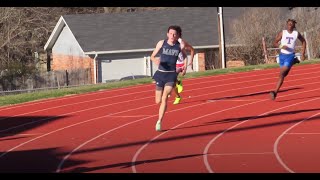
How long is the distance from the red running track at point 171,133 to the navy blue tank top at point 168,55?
3.82ft

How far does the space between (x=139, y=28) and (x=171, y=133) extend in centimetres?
3234

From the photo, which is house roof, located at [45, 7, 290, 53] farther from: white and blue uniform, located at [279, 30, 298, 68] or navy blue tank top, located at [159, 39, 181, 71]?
navy blue tank top, located at [159, 39, 181, 71]

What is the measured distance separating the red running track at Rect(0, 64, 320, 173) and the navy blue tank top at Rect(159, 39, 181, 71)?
1166 mm

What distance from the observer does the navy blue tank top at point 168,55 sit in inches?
447

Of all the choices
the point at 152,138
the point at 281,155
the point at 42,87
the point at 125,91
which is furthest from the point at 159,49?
the point at 42,87

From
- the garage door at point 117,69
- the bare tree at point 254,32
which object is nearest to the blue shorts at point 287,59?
the bare tree at point 254,32

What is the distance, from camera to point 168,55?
11.4 meters

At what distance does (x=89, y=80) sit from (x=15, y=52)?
7565 mm

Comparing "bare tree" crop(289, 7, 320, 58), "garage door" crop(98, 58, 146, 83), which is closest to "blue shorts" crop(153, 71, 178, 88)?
"bare tree" crop(289, 7, 320, 58)

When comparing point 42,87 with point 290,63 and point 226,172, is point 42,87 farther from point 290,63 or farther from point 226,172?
point 226,172

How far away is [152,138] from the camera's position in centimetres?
1118

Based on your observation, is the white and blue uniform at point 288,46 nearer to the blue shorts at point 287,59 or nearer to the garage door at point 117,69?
the blue shorts at point 287,59

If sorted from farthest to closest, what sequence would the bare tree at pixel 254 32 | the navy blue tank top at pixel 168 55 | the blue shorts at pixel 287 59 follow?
the bare tree at pixel 254 32, the blue shorts at pixel 287 59, the navy blue tank top at pixel 168 55

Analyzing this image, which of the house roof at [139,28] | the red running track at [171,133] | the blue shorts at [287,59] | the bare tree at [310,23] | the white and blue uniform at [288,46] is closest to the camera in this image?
the red running track at [171,133]
